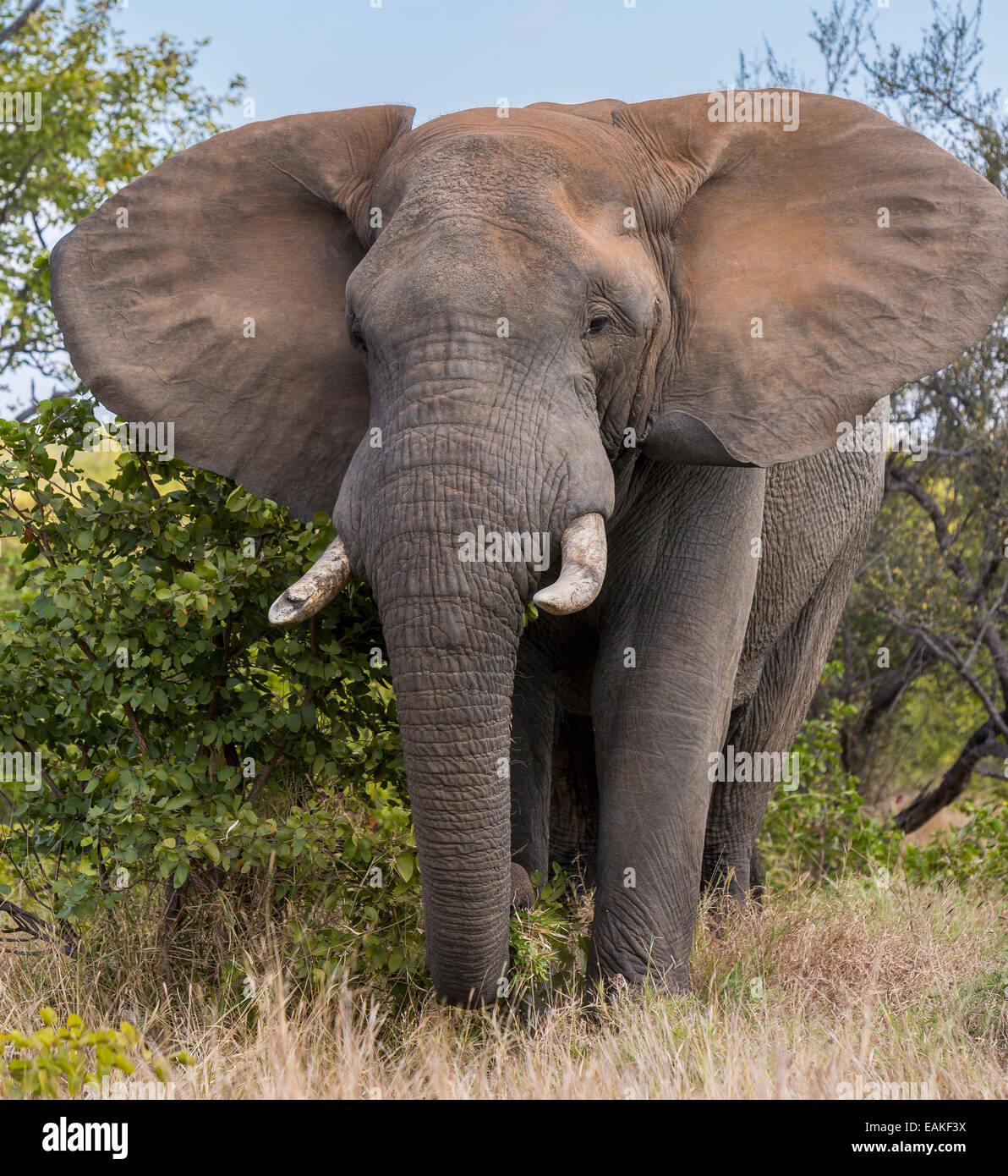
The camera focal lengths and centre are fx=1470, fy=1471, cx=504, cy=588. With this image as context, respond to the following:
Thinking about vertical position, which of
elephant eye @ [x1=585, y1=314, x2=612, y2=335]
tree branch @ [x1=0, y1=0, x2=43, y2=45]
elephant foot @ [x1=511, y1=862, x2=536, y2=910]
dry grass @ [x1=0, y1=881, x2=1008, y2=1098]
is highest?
tree branch @ [x1=0, y1=0, x2=43, y2=45]

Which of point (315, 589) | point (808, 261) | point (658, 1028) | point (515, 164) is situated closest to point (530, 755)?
point (658, 1028)

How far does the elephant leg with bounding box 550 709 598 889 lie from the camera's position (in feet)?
23.2

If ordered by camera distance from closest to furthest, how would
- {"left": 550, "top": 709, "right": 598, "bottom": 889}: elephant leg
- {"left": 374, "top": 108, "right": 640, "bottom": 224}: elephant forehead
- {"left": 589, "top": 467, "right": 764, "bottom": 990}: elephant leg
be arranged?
{"left": 374, "top": 108, "right": 640, "bottom": 224}: elephant forehead
{"left": 589, "top": 467, "right": 764, "bottom": 990}: elephant leg
{"left": 550, "top": 709, "right": 598, "bottom": 889}: elephant leg

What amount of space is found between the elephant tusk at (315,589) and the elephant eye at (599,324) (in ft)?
3.23

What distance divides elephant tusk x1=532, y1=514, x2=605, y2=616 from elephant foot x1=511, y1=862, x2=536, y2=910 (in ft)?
5.41

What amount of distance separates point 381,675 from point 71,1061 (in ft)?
7.14

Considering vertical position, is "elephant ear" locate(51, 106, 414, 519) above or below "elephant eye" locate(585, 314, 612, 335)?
above

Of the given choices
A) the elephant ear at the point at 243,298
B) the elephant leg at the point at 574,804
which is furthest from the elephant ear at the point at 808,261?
the elephant leg at the point at 574,804

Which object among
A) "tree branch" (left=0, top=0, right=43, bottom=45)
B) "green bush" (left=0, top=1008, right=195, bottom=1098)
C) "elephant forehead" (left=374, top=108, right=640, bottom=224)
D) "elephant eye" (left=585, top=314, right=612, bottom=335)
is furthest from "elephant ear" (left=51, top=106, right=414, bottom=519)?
"tree branch" (left=0, top=0, right=43, bottom=45)

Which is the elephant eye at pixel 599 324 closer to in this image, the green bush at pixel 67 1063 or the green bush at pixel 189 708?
the green bush at pixel 189 708

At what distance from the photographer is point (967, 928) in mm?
6293

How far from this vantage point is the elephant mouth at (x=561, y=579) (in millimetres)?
3916

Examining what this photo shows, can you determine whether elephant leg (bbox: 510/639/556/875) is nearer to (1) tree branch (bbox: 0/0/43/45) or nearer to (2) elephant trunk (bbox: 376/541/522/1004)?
(2) elephant trunk (bbox: 376/541/522/1004)

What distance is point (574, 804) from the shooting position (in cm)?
718
